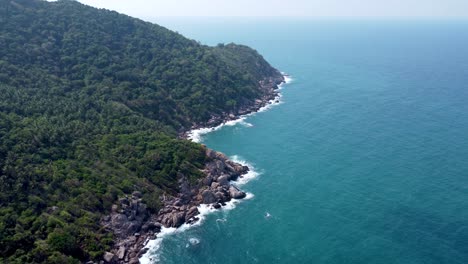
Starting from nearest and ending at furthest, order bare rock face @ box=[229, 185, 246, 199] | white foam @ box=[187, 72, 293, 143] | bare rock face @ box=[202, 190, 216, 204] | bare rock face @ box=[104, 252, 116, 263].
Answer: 1. bare rock face @ box=[104, 252, 116, 263]
2. bare rock face @ box=[202, 190, 216, 204]
3. bare rock face @ box=[229, 185, 246, 199]
4. white foam @ box=[187, 72, 293, 143]

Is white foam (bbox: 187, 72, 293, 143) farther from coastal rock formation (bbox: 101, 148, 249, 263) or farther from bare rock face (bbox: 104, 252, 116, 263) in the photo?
bare rock face (bbox: 104, 252, 116, 263)

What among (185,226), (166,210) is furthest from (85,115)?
(185,226)

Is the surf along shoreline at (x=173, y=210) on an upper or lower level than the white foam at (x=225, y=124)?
lower

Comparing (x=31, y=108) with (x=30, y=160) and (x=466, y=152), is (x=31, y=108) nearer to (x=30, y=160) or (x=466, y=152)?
(x=30, y=160)

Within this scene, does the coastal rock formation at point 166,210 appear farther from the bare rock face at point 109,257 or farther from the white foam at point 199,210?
the white foam at point 199,210

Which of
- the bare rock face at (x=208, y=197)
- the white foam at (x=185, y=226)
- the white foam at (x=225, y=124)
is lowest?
the white foam at (x=185, y=226)

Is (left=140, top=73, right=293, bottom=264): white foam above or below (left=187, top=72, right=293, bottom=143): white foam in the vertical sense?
below

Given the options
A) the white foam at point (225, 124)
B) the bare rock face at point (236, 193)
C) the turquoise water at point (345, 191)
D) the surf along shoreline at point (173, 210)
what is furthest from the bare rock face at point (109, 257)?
the white foam at point (225, 124)

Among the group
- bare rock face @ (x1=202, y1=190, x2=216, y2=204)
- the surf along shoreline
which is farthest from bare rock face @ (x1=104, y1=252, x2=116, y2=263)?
bare rock face @ (x1=202, y1=190, x2=216, y2=204)
